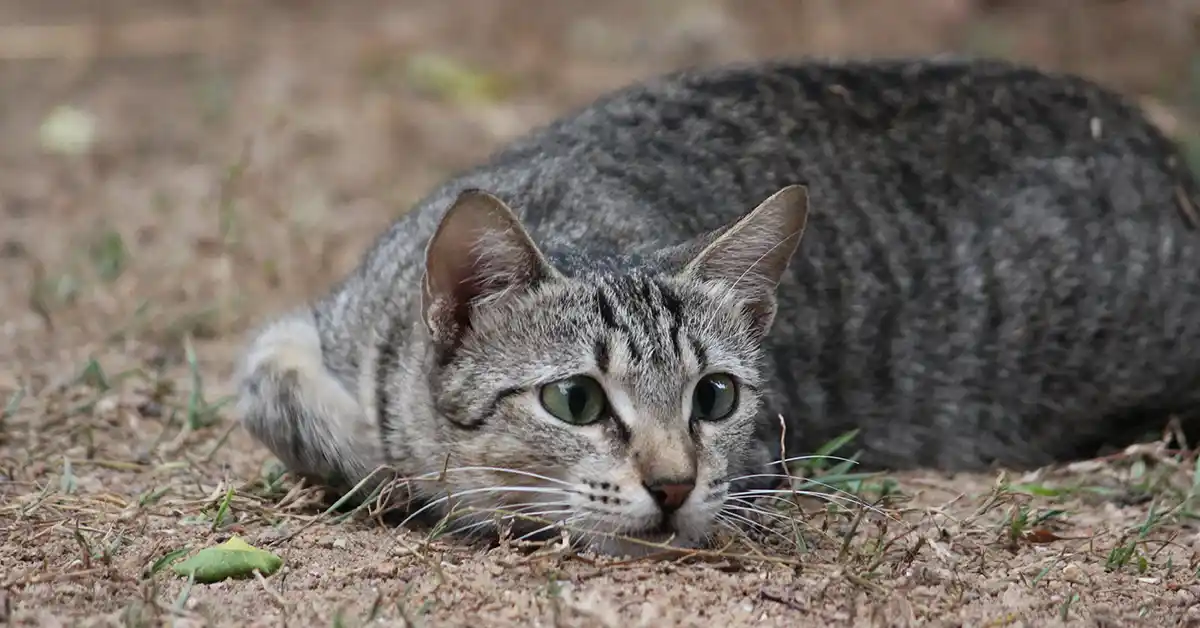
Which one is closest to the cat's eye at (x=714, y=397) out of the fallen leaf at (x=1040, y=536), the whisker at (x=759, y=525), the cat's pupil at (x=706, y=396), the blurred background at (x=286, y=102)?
the cat's pupil at (x=706, y=396)

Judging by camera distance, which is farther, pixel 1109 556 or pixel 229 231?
pixel 229 231

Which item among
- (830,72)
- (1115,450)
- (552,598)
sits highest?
(830,72)

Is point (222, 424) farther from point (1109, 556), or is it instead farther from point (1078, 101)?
point (1078, 101)

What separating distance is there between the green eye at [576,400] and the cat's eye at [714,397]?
0.89 ft

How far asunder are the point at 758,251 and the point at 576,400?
0.70 meters

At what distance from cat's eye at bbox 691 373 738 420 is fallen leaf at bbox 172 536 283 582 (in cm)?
111

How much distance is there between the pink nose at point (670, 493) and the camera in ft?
10.7

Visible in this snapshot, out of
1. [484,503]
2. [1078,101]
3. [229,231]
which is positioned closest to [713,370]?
[484,503]

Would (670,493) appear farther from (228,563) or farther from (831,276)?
(831,276)

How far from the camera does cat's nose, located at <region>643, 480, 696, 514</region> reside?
3258mm

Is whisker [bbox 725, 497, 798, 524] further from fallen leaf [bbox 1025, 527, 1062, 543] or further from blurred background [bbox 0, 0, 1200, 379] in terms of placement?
blurred background [bbox 0, 0, 1200, 379]

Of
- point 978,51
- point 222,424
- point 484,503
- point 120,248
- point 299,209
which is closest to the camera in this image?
point 484,503

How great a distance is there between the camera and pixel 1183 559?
3.71 m

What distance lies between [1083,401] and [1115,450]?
21 cm
